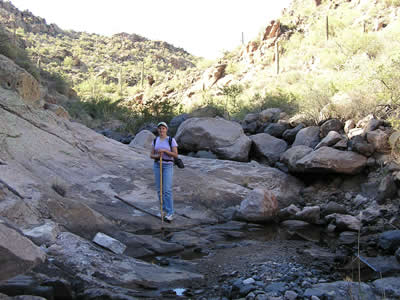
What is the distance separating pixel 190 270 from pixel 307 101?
28.3 feet

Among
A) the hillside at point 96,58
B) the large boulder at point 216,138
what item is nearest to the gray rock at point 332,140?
the large boulder at point 216,138

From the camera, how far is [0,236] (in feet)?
10.6

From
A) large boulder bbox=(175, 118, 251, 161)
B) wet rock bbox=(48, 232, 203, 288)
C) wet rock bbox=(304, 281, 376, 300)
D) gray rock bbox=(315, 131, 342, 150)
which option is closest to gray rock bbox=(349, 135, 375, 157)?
gray rock bbox=(315, 131, 342, 150)

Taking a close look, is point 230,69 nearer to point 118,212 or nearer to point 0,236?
point 118,212

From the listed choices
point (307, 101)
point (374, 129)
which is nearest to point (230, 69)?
point (307, 101)

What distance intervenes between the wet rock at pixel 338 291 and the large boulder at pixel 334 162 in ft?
15.9

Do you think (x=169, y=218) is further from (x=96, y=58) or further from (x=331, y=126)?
(x=96, y=58)

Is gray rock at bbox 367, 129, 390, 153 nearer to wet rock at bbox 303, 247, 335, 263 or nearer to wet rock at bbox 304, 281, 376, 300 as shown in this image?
wet rock at bbox 303, 247, 335, 263

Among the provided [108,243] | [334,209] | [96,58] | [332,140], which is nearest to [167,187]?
[108,243]

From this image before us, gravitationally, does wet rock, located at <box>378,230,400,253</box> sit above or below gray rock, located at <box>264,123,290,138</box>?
below

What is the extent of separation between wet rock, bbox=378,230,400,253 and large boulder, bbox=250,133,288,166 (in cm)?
527

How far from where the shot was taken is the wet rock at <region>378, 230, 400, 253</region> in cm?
507

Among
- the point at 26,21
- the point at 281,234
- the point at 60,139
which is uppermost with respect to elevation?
the point at 26,21

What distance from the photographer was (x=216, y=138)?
35.7ft
